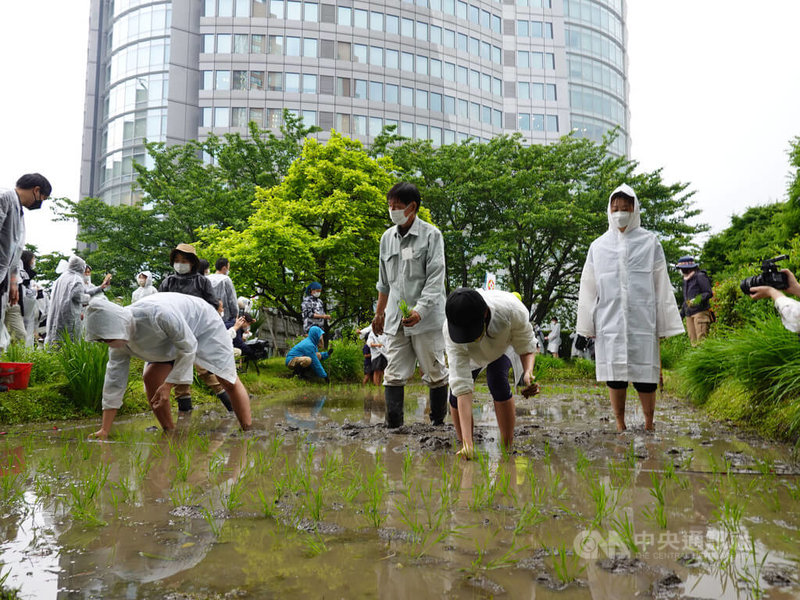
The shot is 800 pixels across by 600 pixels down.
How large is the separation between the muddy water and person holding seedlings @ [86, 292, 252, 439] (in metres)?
0.62

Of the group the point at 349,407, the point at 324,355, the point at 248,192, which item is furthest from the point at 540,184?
the point at 349,407

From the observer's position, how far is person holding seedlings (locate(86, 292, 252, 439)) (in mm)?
4648

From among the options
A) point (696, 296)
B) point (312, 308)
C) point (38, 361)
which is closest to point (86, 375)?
point (38, 361)

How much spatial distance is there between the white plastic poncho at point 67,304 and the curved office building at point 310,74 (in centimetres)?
2902

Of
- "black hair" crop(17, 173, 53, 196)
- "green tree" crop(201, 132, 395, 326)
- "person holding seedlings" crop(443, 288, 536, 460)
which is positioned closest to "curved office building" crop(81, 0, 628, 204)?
"green tree" crop(201, 132, 395, 326)

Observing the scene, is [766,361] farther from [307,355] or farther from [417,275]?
[307,355]

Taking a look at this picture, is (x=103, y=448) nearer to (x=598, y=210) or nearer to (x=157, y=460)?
(x=157, y=460)

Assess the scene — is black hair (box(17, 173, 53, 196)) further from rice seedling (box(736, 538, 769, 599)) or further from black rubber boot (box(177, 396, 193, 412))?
rice seedling (box(736, 538, 769, 599))

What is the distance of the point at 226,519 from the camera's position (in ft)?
8.70

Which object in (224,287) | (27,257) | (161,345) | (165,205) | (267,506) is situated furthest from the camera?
(165,205)

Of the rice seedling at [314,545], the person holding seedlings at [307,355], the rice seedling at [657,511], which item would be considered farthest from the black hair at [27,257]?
the rice seedling at [657,511]

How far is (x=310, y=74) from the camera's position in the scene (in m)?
41.4

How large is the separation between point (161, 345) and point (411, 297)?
2199mm

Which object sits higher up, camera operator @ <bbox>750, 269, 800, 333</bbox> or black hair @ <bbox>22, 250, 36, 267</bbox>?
black hair @ <bbox>22, 250, 36, 267</bbox>
